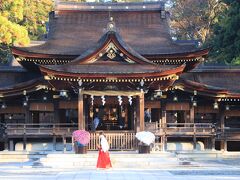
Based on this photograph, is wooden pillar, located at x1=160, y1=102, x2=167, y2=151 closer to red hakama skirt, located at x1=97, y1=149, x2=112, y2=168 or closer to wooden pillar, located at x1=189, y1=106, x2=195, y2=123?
wooden pillar, located at x1=189, y1=106, x2=195, y2=123

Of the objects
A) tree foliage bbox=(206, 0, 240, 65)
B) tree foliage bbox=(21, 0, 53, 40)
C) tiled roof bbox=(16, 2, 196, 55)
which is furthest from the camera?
tree foliage bbox=(21, 0, 53, 40)

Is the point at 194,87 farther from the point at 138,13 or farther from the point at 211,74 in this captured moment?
the point at 138,13

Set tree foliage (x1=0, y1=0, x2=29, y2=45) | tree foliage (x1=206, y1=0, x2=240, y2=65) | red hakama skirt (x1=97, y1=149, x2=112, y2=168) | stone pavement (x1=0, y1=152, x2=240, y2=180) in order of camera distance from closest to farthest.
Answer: stone pavement (x1=0, y1=152, x2=240, y2=180), red hakama skirt (x1=97, y1=149, x2=112, y2=168), tree foliage (x1=0, y1=0, x2=29, y2=45), tree foliage (x1=206, y1=0, x2=240, y2=65)

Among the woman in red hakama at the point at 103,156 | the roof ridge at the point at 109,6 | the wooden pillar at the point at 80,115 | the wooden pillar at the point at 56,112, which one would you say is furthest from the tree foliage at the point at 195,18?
the woman in red hakama at the point at 103,156

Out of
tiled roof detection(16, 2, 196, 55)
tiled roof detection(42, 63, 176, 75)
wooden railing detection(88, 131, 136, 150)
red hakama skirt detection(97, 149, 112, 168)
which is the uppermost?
tiled roof detection(16, 2, 196, 55)

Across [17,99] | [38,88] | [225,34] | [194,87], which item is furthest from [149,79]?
[225,34]

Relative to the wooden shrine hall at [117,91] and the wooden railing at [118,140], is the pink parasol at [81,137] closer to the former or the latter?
the wooden shrine hall at [117,91]

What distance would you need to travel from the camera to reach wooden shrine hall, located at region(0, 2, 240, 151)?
26.2 m

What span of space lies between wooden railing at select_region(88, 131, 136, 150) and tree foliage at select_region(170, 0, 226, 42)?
37.0 meters

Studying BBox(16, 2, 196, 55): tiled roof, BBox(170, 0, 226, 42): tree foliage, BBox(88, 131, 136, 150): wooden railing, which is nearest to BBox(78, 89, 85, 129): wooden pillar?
BBox(88, 131, 136, 150): wooden railing

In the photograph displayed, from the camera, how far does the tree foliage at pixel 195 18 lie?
6150 centimetres

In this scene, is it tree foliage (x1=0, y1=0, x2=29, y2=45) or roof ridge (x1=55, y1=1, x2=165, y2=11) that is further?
roof ridge (x1=55, y1=1, x2=165, y2=11)

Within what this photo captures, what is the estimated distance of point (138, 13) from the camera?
35375 mm

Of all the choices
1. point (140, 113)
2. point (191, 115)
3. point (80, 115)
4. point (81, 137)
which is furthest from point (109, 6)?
point (81, 137)
